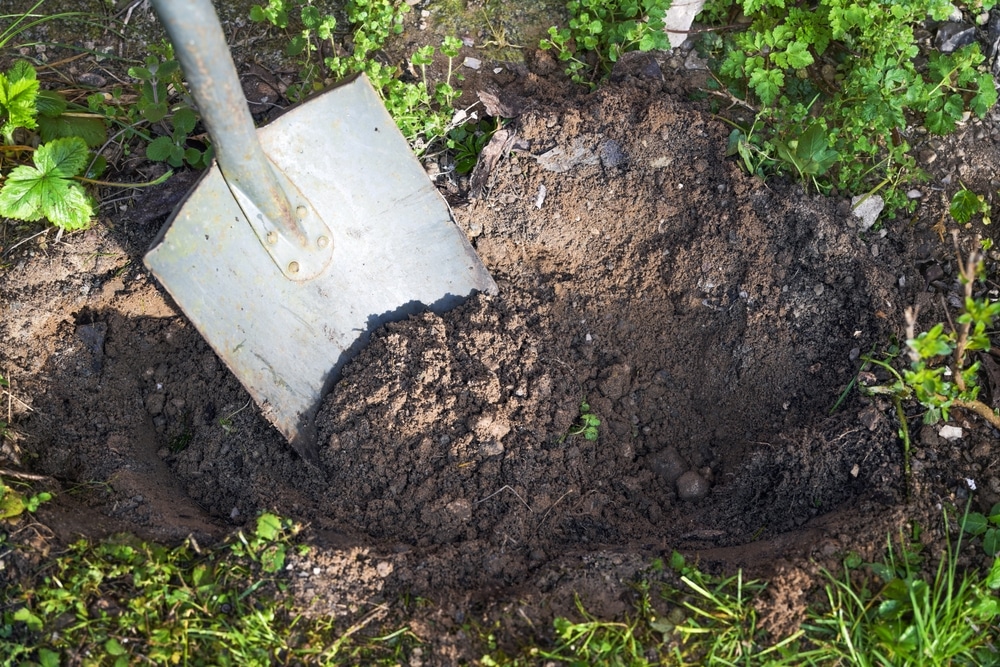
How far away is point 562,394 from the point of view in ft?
7.70

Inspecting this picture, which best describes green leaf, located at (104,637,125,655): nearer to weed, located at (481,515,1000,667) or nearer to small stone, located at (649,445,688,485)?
weed, located at (481,515,1000,667)

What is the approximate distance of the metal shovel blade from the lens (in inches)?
83.7

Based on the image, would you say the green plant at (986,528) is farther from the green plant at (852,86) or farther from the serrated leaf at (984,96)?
the serrated leaf at (984,96)

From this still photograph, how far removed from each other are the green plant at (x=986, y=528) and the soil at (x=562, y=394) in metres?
0.06

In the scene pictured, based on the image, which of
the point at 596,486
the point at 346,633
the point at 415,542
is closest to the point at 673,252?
the point at 596,486

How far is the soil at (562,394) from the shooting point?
6.72 feet

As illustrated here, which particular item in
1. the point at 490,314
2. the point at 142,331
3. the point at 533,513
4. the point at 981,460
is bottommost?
the point at 981,460

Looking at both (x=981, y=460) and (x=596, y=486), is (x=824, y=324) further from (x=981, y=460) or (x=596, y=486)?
(x=596, y=486)

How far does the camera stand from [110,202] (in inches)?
97.4

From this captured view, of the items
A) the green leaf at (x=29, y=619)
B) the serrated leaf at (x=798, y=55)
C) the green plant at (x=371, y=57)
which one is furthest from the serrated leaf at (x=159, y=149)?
the serrated leaf at (x=798, y=55)

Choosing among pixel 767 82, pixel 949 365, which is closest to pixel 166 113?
pixel 767 82

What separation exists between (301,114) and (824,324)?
1.71 m

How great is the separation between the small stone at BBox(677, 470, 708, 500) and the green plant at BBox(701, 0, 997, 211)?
1.04m

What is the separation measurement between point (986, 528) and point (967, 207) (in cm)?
101
